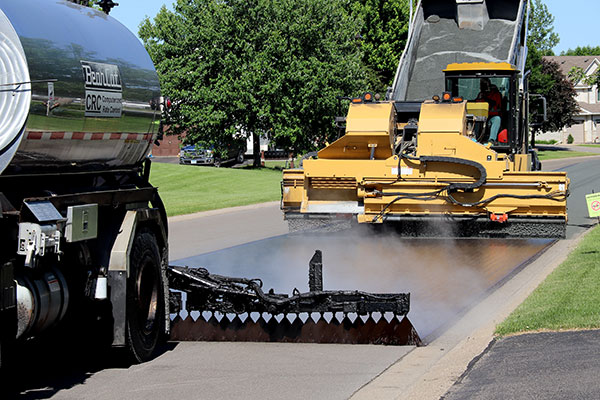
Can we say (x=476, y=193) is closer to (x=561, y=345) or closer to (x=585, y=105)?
(x=561, y=345)

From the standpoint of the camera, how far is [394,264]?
14211 millimetres

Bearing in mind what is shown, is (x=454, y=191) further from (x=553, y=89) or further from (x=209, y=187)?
(x=553, y=89)

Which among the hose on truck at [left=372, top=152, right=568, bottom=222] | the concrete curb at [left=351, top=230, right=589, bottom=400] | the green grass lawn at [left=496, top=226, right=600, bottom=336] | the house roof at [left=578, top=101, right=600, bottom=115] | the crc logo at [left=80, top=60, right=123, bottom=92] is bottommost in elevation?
the concrete curb at [left=351, top=230, right=589, bottom=400]

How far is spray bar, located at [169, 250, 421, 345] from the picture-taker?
8312mm

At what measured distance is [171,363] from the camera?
7.86 m

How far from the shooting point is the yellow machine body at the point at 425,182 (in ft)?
49.7

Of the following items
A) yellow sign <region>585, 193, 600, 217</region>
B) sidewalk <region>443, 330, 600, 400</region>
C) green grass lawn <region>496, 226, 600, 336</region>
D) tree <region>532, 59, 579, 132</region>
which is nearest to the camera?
sidewalk <region>443, 330, 600, 400</region>

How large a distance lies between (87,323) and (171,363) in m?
0.81

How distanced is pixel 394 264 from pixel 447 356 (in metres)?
6.05

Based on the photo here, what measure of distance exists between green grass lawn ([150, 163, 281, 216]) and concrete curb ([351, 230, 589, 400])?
15.0 meters

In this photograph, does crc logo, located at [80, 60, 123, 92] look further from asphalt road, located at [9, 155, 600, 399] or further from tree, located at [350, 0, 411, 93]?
tree, located at [350, 0, 411, 93]

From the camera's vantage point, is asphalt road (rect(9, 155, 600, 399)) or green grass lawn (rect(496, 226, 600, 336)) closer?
asphalt road (rect(9, 155, 600, 399))

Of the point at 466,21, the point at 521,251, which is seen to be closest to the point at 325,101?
the point at 466,21

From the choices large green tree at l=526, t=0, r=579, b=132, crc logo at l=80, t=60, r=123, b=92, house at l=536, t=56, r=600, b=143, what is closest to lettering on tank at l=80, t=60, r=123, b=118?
crc logo at l=80, t=60, r=123, b=92
